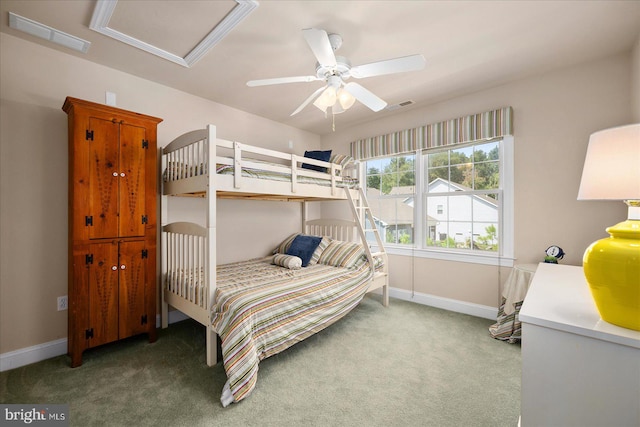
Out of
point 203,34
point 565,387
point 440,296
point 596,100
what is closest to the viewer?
point 565,387

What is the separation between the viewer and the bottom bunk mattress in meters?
1.79

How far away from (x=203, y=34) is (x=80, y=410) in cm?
260

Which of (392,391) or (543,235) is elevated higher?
(543,235)

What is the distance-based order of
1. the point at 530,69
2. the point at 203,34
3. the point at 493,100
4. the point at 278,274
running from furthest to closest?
1. the point at 493,100
2. the point at 278,274
3. the point at 530,69
4. the point at 203,34

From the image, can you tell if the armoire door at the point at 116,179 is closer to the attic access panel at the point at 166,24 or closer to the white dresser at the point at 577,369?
the attic access panel at the point at 166,24

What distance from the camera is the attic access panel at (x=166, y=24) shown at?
175 cm

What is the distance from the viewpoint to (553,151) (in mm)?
2598

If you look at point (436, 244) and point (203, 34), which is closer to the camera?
point (203, 34)

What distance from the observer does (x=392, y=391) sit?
179 cm

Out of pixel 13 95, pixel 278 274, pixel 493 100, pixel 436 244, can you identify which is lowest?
pixel 278 274

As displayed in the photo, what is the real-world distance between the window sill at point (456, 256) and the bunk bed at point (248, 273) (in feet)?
1.33

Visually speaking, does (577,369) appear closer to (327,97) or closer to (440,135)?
(327,97)

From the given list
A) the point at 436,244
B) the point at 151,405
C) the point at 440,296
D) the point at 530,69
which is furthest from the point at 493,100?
the point at 151,405

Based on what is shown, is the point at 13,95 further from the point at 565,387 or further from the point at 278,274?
Result: the point at 565,387
